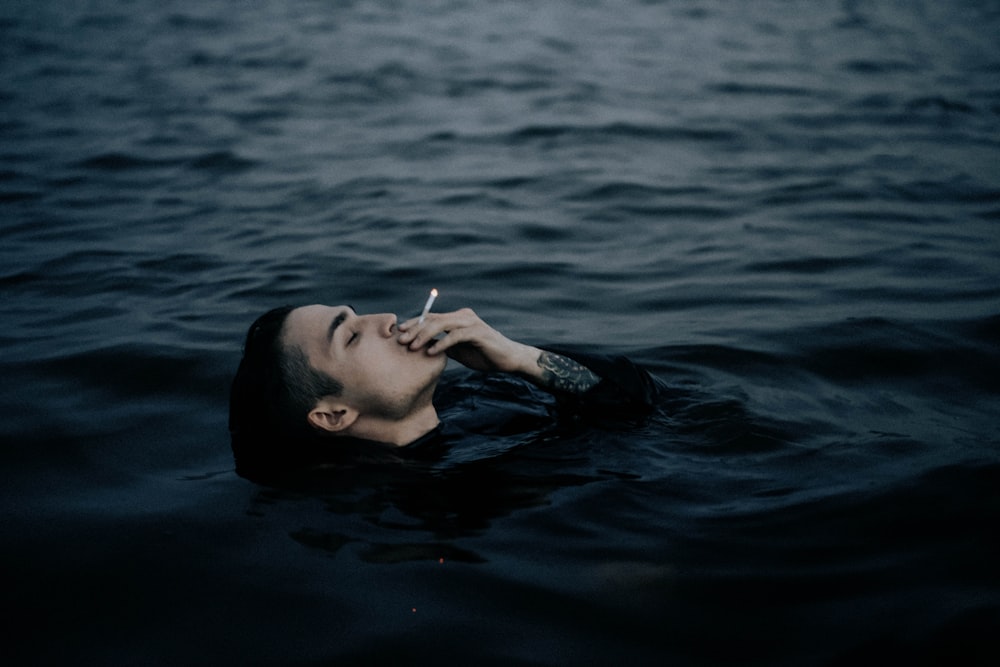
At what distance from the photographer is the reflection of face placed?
4.12 meters

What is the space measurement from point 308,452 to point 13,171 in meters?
7.02

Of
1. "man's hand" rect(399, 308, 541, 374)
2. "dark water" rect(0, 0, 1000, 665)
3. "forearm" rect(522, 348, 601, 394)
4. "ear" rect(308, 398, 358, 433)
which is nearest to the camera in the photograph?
"dark water" rect(0, 0, 1000, 665)

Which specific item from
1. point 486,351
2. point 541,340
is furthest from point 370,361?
point 541,340

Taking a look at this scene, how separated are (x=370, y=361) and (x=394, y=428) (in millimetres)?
418

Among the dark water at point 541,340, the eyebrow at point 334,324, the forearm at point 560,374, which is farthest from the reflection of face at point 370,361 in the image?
the forearm at point 560,374

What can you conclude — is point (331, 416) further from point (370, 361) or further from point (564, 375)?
point (564, 375)

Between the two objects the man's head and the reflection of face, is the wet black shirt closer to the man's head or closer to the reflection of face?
the man's head

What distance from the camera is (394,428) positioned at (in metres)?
4.38

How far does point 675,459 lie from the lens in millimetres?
4434

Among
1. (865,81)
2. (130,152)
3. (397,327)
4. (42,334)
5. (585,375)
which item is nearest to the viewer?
(397,327)

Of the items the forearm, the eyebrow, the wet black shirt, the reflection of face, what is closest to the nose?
the reflection of face

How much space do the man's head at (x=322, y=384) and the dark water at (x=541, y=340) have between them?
0.22m

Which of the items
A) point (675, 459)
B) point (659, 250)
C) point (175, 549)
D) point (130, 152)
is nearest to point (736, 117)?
point (659, 250)

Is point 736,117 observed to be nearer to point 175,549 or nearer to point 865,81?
point 865,81
